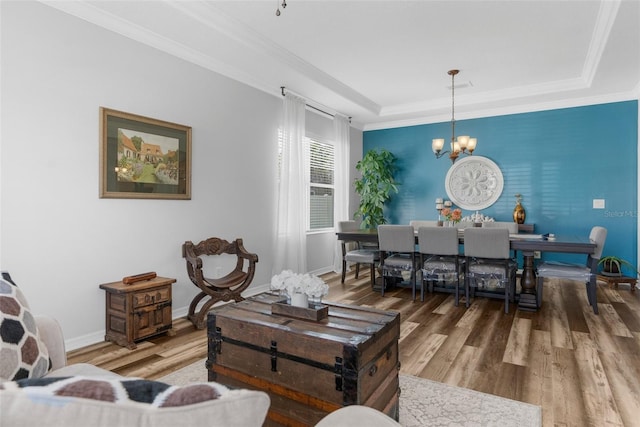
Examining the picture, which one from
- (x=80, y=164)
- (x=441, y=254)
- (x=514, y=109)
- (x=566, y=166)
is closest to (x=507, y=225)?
(x=566, y=166)

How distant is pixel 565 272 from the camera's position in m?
3.91

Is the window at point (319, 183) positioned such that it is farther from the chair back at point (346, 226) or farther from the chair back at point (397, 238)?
the chair back at point (397, 238)

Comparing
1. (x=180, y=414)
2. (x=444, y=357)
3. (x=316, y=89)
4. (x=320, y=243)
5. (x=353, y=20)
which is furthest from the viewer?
(x=320, y=243)

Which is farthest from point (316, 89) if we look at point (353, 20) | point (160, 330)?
point (160, 330)

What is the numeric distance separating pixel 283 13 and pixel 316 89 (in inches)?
70.2

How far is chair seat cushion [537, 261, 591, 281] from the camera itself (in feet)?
12.7

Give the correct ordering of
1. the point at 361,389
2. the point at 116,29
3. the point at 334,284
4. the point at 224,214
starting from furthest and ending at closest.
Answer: the point at 334,284 < the point at 224,214 < the point at 116,29 < the point at 361,389

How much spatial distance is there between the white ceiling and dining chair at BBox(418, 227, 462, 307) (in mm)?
2005

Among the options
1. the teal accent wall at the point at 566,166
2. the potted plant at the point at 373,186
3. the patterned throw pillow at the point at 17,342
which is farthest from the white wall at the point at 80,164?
the teal accent wall at the point at 566,166

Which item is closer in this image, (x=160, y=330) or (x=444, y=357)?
(x=444, y=357)

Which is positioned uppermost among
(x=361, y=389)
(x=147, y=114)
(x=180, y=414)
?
(x=147, y=114)

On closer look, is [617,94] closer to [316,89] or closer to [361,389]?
[316,89]

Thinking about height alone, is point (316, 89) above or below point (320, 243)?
above

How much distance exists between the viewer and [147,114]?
137 inches
